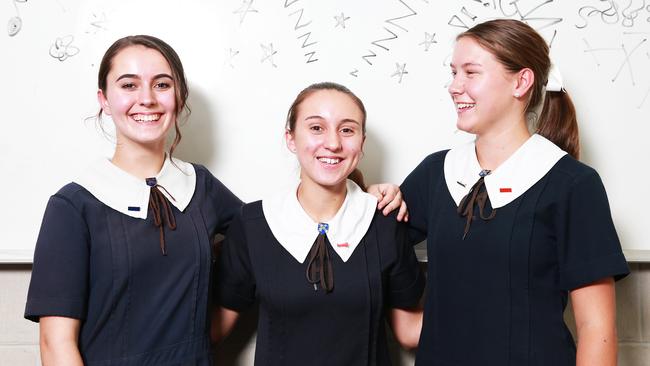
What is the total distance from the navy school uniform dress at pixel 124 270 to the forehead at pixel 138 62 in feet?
0.64

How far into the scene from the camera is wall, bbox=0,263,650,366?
63.7 inches

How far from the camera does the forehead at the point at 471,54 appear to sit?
1.27 m

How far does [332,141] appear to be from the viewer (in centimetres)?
130

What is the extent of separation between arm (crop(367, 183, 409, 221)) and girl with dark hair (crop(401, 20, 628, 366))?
3.7 inches

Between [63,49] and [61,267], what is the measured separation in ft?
1.95

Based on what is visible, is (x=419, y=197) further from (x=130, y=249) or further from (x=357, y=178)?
(x=130, y=249)

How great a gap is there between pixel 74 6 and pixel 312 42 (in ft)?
1.86

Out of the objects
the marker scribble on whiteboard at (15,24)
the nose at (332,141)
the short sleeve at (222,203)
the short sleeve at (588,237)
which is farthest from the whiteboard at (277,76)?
the short sleeve at (588,237)

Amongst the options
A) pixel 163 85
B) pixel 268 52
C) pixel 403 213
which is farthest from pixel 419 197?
pixel 163 85

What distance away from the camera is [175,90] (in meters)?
1.35

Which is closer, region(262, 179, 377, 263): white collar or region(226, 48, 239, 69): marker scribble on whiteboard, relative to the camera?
region(262, 179, 377, 263): white collar

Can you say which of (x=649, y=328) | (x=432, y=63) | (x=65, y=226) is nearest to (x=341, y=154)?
(x=432, y=63)

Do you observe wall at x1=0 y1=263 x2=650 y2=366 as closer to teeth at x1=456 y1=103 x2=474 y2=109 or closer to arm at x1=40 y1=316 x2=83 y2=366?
arm at x1=40 y1=316 x2=83 y2=366

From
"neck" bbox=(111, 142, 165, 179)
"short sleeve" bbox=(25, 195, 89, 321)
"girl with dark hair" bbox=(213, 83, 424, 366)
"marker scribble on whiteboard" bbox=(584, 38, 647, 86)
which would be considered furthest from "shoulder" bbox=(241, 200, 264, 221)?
"marker scribble on whiteboard" bbox=(584, 38, 647, 86)
